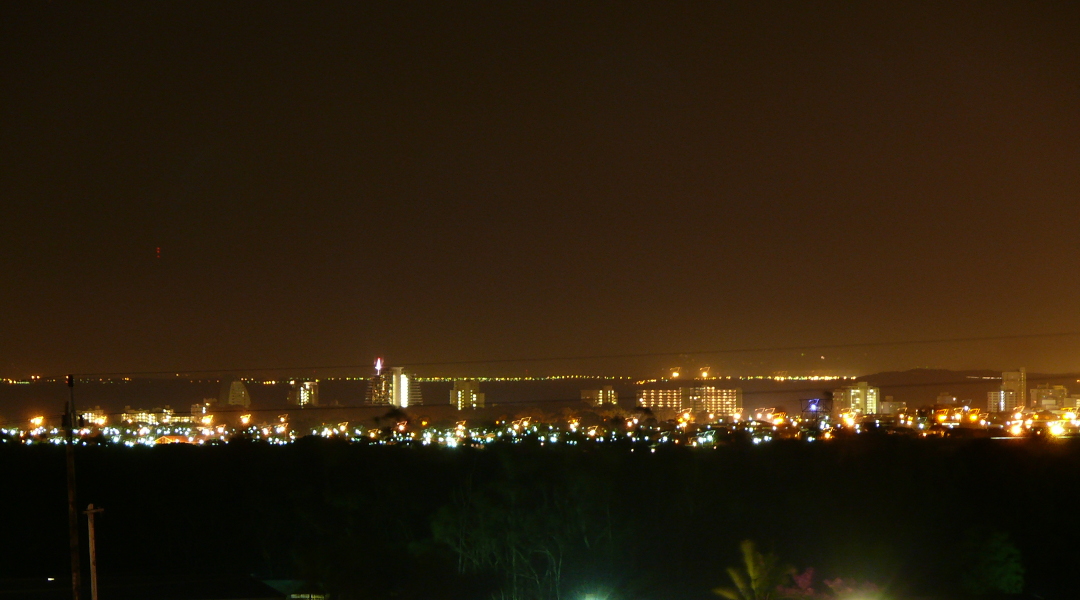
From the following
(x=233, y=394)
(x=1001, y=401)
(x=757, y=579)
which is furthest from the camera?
(x=233, y=394)

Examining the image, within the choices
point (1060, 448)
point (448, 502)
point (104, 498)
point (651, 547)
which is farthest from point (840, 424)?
point (104, 498)

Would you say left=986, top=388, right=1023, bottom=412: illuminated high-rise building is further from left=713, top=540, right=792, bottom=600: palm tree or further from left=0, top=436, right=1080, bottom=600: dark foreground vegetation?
left=713, top=540, right=792, bottom=600: palm tree

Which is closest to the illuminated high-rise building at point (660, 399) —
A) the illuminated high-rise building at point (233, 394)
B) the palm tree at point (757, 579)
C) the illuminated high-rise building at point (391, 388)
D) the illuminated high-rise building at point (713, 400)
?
the illuminated high-rise building at point (713, 400)

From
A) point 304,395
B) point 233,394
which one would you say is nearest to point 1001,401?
point 304,395

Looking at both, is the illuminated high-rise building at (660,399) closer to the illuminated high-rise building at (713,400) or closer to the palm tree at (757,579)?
the illuminated high-rise building at (713,400)

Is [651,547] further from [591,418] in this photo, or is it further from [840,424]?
[591,418]

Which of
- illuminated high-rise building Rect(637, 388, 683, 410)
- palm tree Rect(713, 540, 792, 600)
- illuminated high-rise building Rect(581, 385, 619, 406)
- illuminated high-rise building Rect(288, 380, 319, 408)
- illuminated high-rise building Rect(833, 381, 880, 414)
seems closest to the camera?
palm tree Rect(713, 540, 792, 600)

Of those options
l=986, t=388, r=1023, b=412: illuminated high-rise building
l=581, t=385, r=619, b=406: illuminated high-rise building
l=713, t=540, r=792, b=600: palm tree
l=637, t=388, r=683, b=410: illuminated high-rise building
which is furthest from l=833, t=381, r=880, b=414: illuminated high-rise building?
l=713, t=540, r=792, b=600: palm tree

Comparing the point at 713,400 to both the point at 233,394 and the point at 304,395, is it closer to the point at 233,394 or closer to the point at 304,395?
the point at 304,395
